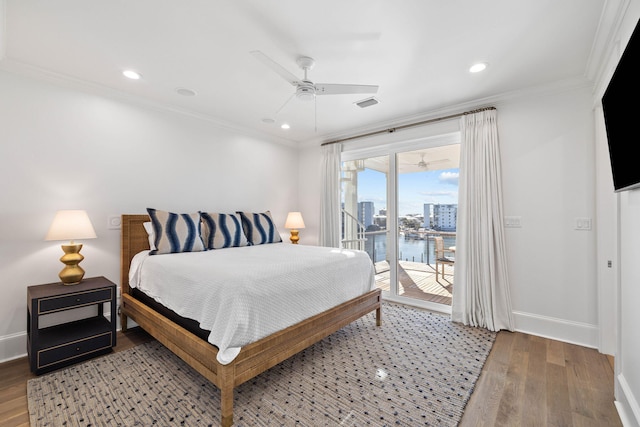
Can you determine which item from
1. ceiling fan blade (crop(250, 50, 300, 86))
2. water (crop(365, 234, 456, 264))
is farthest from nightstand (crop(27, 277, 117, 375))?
water (crop(365, 234, 456, 264))

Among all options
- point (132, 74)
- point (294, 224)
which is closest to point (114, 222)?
point (132, 74)

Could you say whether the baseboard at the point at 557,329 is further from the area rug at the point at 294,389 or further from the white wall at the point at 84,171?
the white wall at the point at 84,171

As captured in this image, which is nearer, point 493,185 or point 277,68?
point 277,68

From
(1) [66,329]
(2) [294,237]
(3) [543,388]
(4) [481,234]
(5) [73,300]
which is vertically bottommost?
(3) [543,388]

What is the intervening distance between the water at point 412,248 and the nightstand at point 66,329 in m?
3.36

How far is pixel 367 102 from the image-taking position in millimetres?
3391

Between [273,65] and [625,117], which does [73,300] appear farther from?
[625,117]

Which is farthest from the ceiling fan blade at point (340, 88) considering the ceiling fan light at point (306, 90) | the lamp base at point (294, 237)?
the lamp base at point (294, 237)

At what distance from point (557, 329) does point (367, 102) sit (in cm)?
316

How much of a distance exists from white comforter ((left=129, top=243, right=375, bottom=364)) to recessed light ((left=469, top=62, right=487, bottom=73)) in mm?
2100

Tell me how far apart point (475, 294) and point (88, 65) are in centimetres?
449

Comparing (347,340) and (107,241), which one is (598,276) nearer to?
(347,340)

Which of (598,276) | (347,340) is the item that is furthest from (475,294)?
(347,340)

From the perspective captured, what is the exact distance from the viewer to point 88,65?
2.53 meters
